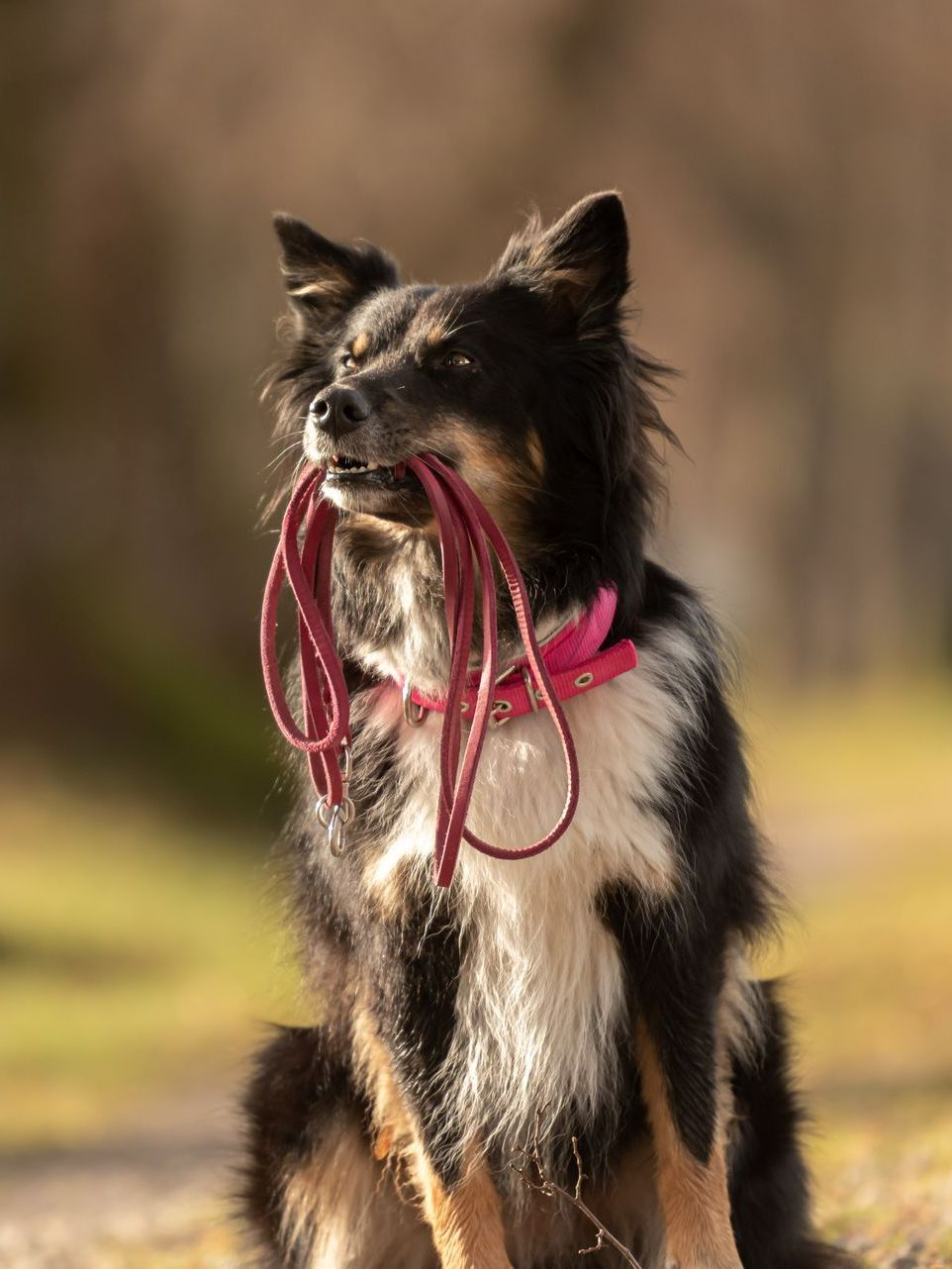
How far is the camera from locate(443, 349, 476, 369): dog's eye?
348 centimetres

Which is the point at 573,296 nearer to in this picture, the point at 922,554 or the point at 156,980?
the point at 156,980

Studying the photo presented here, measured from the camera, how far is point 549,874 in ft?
10.8

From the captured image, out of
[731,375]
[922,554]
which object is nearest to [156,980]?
[731,375]

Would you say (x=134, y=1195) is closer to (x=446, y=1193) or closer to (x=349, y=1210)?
(x=349, y=1210)

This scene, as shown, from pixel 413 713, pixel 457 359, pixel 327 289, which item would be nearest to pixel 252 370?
pixel 327 289

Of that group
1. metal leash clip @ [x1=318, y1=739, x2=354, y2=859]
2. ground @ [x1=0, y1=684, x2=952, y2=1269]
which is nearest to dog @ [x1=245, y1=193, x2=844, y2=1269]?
metal leash clip @ [x1=318, y1=739, x2=354, y2=859]

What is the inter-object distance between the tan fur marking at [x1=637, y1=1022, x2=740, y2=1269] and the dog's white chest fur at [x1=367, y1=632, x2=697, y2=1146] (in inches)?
3.8

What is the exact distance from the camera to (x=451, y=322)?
138 inches

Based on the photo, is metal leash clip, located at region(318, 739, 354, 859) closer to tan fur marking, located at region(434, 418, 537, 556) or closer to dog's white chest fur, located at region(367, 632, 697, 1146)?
dog's white chest fur, located at region(367, 632, 697, 1146)

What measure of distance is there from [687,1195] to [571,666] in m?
1.09

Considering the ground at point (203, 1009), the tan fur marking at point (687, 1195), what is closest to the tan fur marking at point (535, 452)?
the tan fur marking at point (687, 1195)

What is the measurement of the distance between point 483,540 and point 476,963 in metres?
0.86

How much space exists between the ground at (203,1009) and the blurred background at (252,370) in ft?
0.11

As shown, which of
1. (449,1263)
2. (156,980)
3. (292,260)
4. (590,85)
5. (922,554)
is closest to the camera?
(449,1263)
